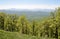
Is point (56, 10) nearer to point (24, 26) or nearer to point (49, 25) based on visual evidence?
point (49, 25)

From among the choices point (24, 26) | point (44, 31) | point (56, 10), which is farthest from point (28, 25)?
point (56, 10)

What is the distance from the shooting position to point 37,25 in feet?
206

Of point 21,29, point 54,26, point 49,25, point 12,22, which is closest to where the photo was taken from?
point 54,26

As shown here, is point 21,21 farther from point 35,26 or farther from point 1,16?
point 1,16

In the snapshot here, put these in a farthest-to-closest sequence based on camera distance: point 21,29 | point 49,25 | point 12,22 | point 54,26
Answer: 1. point 12,22
2. point 21,29
3. point 49,25
4. point 54,26

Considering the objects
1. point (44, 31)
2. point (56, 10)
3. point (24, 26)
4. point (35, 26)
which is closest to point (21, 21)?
point (24, 26)

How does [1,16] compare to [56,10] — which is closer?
[56,10]

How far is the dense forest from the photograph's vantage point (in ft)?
181

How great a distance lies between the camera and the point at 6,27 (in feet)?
222

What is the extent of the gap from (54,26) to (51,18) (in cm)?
593

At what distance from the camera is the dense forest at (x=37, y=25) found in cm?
5522

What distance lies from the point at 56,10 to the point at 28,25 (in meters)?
12.8

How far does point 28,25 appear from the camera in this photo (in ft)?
212

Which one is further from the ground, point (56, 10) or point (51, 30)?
point (56, 10)
